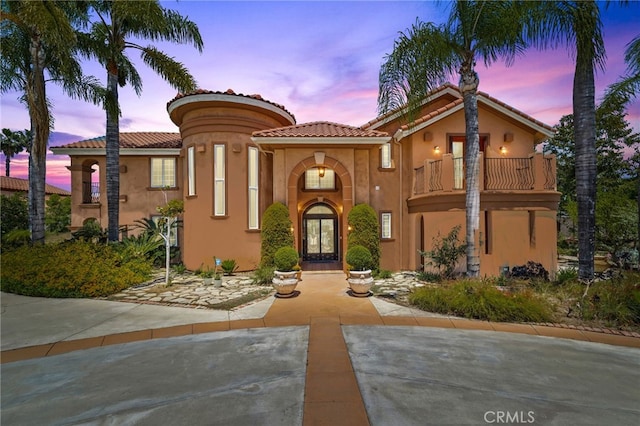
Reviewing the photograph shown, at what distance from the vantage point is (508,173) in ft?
37.2

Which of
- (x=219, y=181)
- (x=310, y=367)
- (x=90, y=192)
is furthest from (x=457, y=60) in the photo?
(x=90, y=192)

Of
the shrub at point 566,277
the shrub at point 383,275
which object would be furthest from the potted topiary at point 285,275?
the shrub at point 566,277

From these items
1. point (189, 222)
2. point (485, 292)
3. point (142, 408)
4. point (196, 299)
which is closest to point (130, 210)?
point (189, 222)

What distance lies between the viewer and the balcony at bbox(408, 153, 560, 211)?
35.2 ft

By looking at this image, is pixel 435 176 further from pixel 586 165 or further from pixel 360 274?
pixel 360 274

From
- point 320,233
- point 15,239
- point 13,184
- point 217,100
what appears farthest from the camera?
point 13,184

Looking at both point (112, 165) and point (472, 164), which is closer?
point (472, 164)

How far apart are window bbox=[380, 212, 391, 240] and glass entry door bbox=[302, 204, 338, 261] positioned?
2357 millimetres

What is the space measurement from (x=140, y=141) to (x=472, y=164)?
16.3 metres

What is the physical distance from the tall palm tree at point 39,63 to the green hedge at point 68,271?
183 cm

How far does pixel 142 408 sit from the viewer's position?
10.7 feet

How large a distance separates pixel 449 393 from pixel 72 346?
6283 mm
